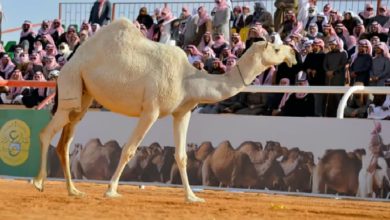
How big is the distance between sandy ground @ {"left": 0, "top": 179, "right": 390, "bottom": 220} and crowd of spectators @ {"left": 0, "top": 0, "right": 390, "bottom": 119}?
238 centimetres

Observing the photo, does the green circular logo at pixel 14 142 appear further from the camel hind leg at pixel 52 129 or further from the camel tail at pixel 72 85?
the camel tail at pixel 72 85

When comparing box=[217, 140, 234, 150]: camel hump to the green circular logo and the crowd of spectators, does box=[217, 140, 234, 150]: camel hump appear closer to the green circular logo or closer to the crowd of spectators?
the crowd of spectators

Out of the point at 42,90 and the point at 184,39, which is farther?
the point at 184,39

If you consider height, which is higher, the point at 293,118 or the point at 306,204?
the point at 293,118

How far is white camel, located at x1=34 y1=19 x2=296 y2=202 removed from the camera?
671 inches

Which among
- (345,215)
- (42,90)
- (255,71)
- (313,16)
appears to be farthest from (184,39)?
(345,215)

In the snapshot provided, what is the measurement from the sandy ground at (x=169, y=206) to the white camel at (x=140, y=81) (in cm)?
69

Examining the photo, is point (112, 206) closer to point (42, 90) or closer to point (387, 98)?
point (387, 98)

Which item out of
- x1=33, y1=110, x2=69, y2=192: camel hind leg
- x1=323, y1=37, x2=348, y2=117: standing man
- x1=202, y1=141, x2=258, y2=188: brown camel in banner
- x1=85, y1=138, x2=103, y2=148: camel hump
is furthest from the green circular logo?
x1=323, y1=37, x2=348, y2=117: standing man

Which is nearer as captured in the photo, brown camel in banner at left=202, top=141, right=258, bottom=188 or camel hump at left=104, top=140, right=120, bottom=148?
brown camel in banner at left=202, top=141, right=258, bottom=188

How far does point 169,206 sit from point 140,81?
80.4 inches

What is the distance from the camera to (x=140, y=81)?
55.9 feet

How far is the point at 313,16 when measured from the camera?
90.1 ft

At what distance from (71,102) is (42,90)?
7.51 m
